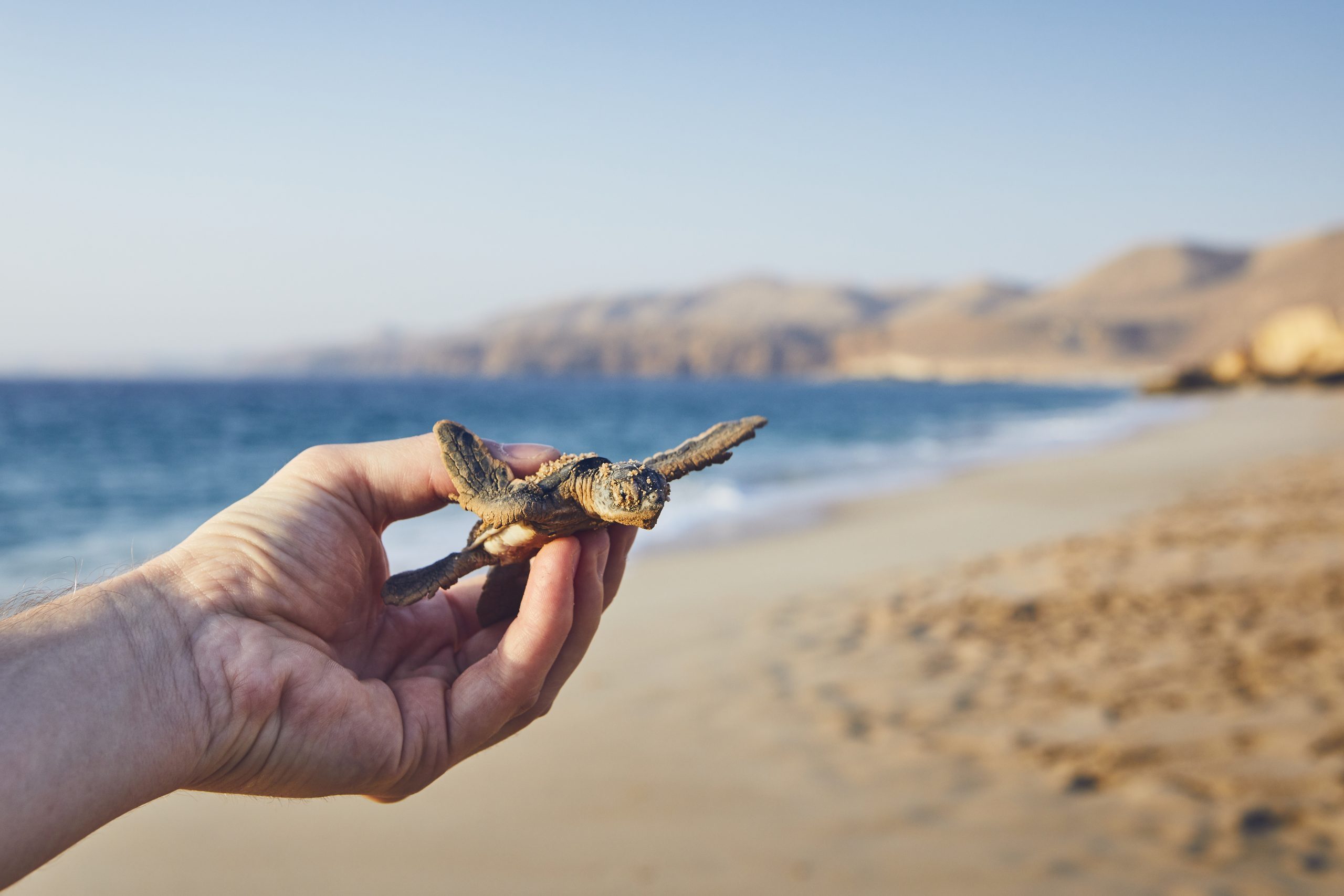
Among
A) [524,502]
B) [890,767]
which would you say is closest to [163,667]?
[524,502]

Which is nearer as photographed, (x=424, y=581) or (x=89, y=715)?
(x=89, y=715)

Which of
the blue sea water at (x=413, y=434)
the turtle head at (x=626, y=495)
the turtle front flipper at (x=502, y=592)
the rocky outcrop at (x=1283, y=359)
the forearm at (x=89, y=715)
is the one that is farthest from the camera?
the rocky outcrop at (x=1283, y=359)

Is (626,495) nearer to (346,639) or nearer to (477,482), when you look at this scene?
(477,482)

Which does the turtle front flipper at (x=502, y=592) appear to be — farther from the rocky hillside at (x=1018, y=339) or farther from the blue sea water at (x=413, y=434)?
the rocky hillside at (x=1018, y=339)

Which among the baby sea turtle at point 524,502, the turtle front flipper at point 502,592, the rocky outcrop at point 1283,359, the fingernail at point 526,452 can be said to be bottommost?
the rocky outcrop at point 1283,359

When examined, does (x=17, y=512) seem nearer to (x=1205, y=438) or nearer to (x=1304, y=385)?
(x=1205, y=438)

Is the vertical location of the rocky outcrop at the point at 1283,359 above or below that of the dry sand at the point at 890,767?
below

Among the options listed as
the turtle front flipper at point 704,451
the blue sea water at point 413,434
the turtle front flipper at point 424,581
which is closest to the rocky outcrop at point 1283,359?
the blue sea water at point 413,434
